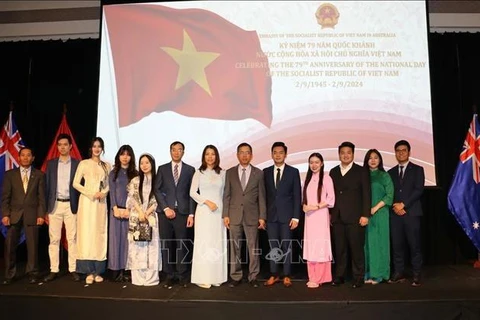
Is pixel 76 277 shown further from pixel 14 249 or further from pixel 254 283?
pixel 254 283

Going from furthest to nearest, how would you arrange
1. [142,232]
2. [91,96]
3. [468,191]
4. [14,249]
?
[91,96]
[468,191]
[14,249]
[142,232]

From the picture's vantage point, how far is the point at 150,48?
15.6ft

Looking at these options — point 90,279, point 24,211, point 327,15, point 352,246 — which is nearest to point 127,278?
point 90,279

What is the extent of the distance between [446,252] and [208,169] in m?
3.21

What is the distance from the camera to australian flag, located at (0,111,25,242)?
503cm

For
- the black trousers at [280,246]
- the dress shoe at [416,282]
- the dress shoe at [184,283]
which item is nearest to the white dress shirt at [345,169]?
the black trousers at [280,246]

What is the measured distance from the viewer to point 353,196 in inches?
151

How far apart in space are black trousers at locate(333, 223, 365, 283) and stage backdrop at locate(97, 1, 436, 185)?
0.96 meters

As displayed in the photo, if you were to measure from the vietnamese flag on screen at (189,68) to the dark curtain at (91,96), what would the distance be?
942 mm

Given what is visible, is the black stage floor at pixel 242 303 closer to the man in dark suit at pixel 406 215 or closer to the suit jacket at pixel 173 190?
the man in dark suit at pixel 406 215

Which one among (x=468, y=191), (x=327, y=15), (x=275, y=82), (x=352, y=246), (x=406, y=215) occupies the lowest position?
(x=352, y=246)

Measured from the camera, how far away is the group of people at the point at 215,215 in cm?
382

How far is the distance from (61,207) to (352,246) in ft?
9.32

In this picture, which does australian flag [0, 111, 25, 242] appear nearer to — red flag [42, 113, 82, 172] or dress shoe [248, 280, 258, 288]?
red flag [42, 113, 82, 172]
